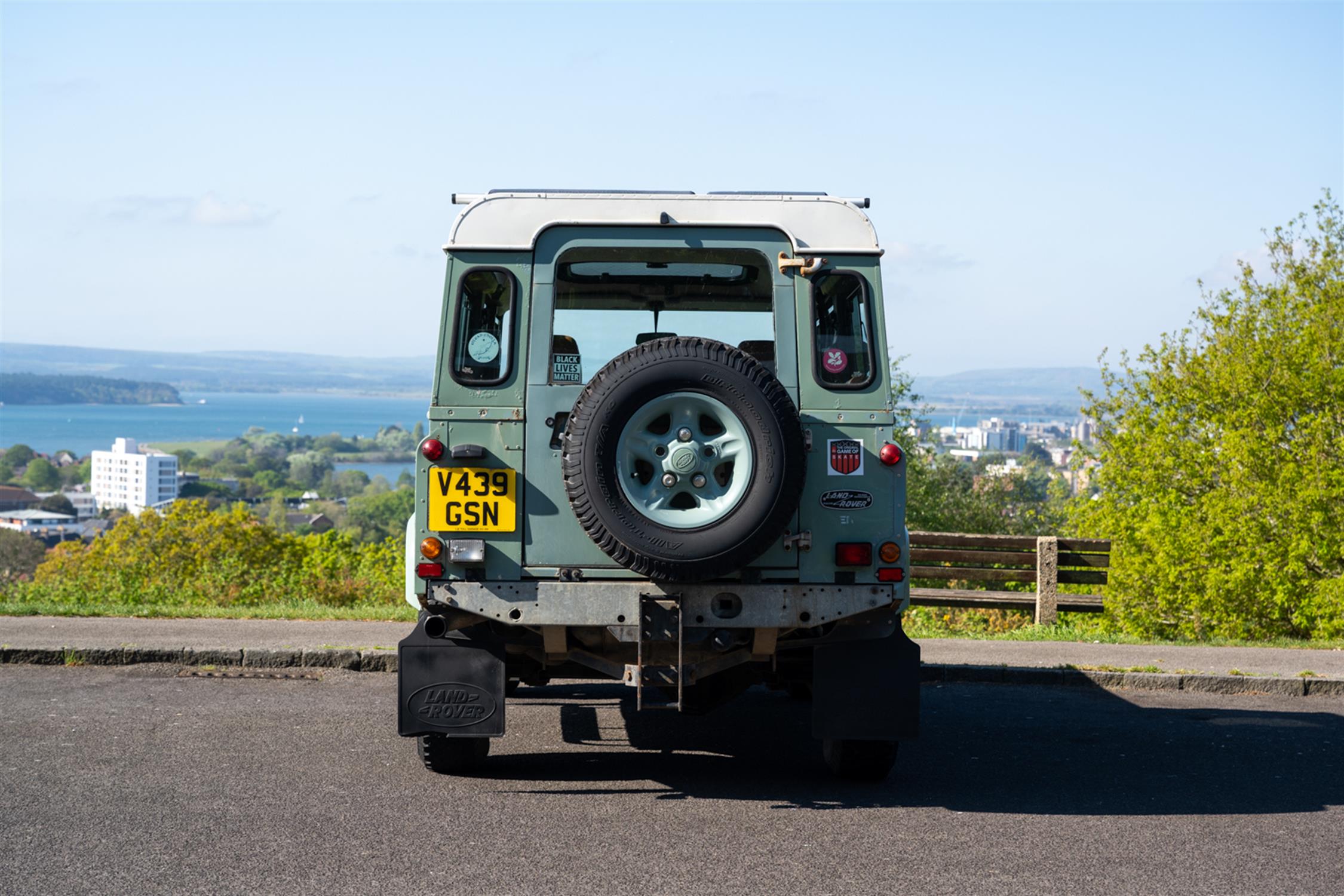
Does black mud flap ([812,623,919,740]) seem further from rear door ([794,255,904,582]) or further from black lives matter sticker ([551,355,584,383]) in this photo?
black lives matter sticker ([551,355,584,383])

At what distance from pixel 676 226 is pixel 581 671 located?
102 inches

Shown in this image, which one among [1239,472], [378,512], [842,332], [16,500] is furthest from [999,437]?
[842,332]

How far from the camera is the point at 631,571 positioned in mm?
6152

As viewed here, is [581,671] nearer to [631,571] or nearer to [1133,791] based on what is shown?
[631,571]

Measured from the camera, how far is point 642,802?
6.21 metres

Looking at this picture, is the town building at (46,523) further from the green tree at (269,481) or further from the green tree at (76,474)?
the green tree at (76,474)

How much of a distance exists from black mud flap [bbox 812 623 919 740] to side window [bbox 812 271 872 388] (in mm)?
1378

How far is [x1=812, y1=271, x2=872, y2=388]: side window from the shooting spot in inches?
253

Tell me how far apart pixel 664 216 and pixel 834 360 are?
1.14 meters

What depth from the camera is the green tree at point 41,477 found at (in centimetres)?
10831

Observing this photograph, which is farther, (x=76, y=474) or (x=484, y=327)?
(x=76, y=474)

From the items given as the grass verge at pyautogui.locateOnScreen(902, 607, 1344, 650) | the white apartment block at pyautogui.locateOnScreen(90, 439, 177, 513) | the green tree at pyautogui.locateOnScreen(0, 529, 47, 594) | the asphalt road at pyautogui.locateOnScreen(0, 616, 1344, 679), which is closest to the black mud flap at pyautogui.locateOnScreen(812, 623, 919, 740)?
the asphalt road at pyautogui.locateOnScreen(0, 616, 1344, 679)

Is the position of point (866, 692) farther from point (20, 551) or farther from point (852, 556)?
point (20, 551)

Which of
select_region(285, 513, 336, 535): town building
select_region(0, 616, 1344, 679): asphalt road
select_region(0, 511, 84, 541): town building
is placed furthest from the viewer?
select_region(0, 511, 84, 541): town building
